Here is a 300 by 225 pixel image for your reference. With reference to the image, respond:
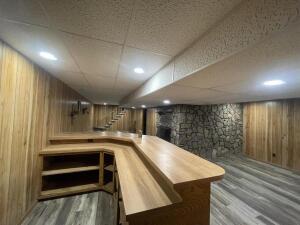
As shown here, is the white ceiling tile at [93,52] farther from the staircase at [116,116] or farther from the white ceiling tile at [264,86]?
the staircase at [116,116]

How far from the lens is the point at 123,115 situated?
36.1 feet

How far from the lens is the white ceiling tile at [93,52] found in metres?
1.30

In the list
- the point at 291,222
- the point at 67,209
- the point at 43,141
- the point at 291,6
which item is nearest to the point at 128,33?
the point at 291,6

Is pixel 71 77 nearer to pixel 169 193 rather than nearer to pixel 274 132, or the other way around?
pixel 169 193

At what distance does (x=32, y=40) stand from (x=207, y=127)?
202 inches

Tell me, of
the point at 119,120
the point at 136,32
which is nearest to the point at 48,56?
the point at 136,32

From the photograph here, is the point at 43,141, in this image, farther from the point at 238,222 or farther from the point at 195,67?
the point at 238,222

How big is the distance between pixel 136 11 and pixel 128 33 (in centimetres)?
26

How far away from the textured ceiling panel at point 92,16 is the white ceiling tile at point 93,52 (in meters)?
0.14

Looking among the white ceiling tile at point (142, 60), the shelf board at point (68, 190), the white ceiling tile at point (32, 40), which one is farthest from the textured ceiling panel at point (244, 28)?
the shelf board at point (68, 190)

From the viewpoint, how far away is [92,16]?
951mm

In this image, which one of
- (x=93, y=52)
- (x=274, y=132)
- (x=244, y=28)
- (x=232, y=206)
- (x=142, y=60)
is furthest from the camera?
(x=274, y=132)

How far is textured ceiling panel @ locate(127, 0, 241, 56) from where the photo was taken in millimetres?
812

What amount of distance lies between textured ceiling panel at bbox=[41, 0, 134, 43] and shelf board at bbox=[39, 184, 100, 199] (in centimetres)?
262
